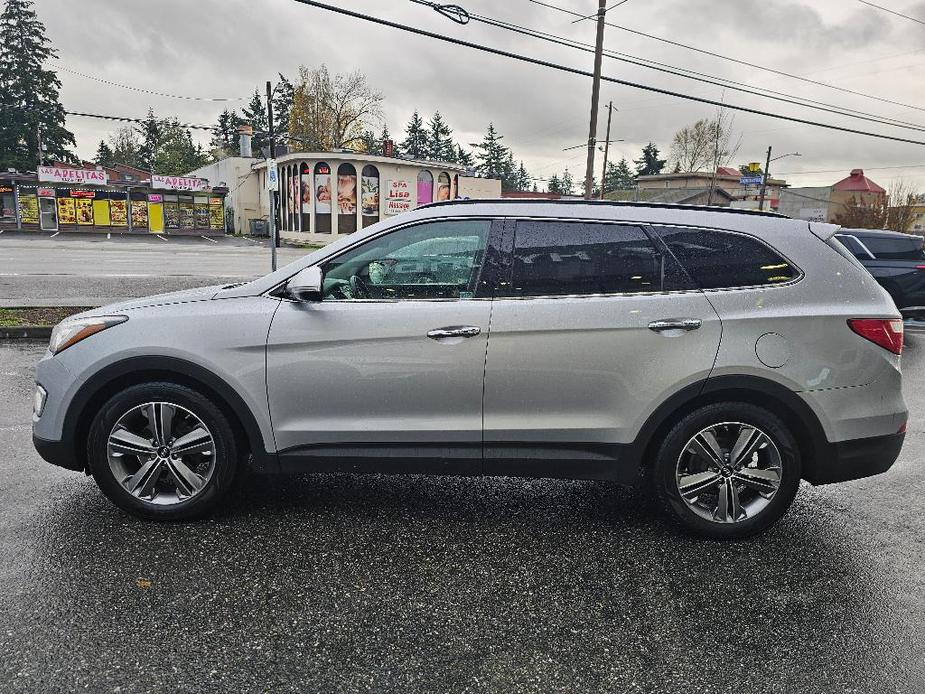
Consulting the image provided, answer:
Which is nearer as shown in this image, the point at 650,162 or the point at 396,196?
the point at 396,196

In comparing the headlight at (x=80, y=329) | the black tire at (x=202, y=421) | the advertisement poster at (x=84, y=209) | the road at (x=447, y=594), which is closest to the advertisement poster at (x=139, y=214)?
the advertisement poster at (x=84, y=209)

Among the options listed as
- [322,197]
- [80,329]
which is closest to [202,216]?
[322,197]

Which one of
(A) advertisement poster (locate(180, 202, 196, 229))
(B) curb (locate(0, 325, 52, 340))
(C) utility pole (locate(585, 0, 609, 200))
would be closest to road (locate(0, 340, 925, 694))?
(B) curb (locate(0, 325, 52, 340))

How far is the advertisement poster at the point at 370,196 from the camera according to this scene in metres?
41.6

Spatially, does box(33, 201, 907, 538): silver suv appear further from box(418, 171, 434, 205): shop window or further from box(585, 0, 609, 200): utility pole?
box(418, 171, 434, 205): shop window

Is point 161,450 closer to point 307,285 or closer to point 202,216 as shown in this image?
point 307,285

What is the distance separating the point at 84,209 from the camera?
1649 inches

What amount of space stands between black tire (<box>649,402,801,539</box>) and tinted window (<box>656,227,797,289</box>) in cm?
65

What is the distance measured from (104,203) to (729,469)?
47.6 metres

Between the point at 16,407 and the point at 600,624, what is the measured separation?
5.35m

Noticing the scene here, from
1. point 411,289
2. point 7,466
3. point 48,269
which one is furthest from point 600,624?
point 48,269

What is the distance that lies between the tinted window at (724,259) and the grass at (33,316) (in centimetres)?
872

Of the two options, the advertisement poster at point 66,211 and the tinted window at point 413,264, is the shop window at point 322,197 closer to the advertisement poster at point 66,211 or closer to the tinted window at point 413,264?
the advertisement poster at point 66,211

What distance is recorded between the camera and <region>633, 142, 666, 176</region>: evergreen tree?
355 ft
